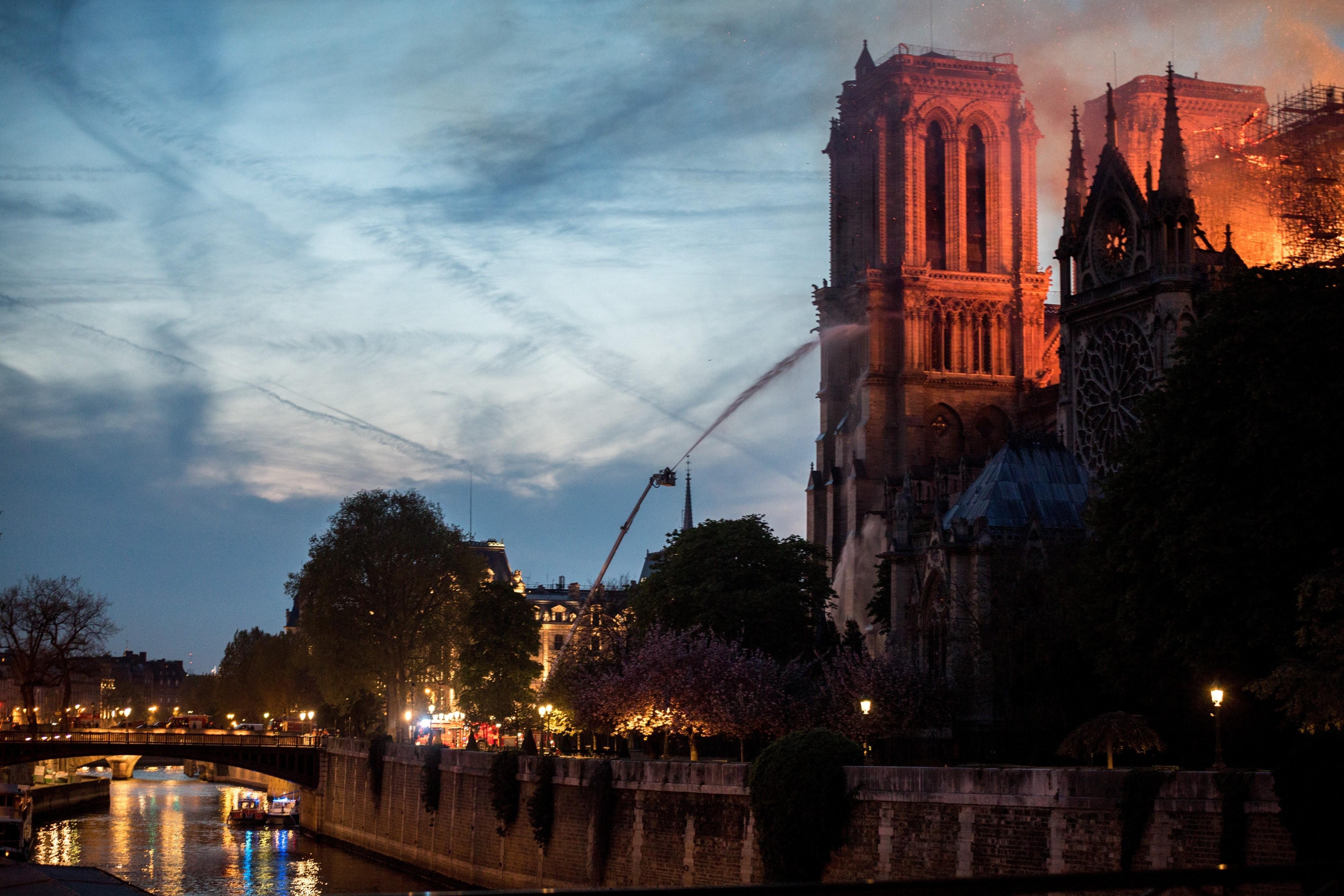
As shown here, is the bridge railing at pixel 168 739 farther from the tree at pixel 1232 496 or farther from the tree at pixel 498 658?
the tree at pixel 1232 496

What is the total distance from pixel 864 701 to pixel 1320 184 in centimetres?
3658

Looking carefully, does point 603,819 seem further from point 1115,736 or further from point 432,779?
point 432,779

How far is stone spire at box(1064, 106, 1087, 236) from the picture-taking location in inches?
2621


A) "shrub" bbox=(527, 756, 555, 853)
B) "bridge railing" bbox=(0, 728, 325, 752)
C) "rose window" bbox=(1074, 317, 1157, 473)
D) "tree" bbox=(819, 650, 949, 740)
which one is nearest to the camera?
"shrub" bbox=(527, 756, 555, 853)

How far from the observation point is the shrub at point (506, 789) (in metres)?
47.9

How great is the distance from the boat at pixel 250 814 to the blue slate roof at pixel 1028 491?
40015mm

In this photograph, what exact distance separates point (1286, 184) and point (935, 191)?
1356 inches

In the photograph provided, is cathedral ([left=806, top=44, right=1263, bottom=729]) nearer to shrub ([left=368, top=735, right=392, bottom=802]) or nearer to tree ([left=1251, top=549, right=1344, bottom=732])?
shrub ([left=368, top=735, right=392, bottom=802])

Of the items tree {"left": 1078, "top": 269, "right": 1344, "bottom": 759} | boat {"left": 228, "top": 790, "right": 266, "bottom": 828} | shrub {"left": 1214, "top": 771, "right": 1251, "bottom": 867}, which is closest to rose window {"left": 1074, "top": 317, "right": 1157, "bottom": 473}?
tree {"left": 1078, "top": 269, "right": 1344, "bottom": 759}

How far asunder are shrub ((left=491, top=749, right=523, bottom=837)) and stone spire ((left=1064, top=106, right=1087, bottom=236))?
32463 millimetres

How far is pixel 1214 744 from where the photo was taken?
35.4 metres

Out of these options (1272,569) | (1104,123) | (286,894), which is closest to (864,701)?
(1272,569)

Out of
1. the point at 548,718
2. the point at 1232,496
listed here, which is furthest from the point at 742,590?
the point at 1232,496

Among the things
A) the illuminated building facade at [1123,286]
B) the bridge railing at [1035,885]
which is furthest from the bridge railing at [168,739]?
the bridge railing at [1035,885]
